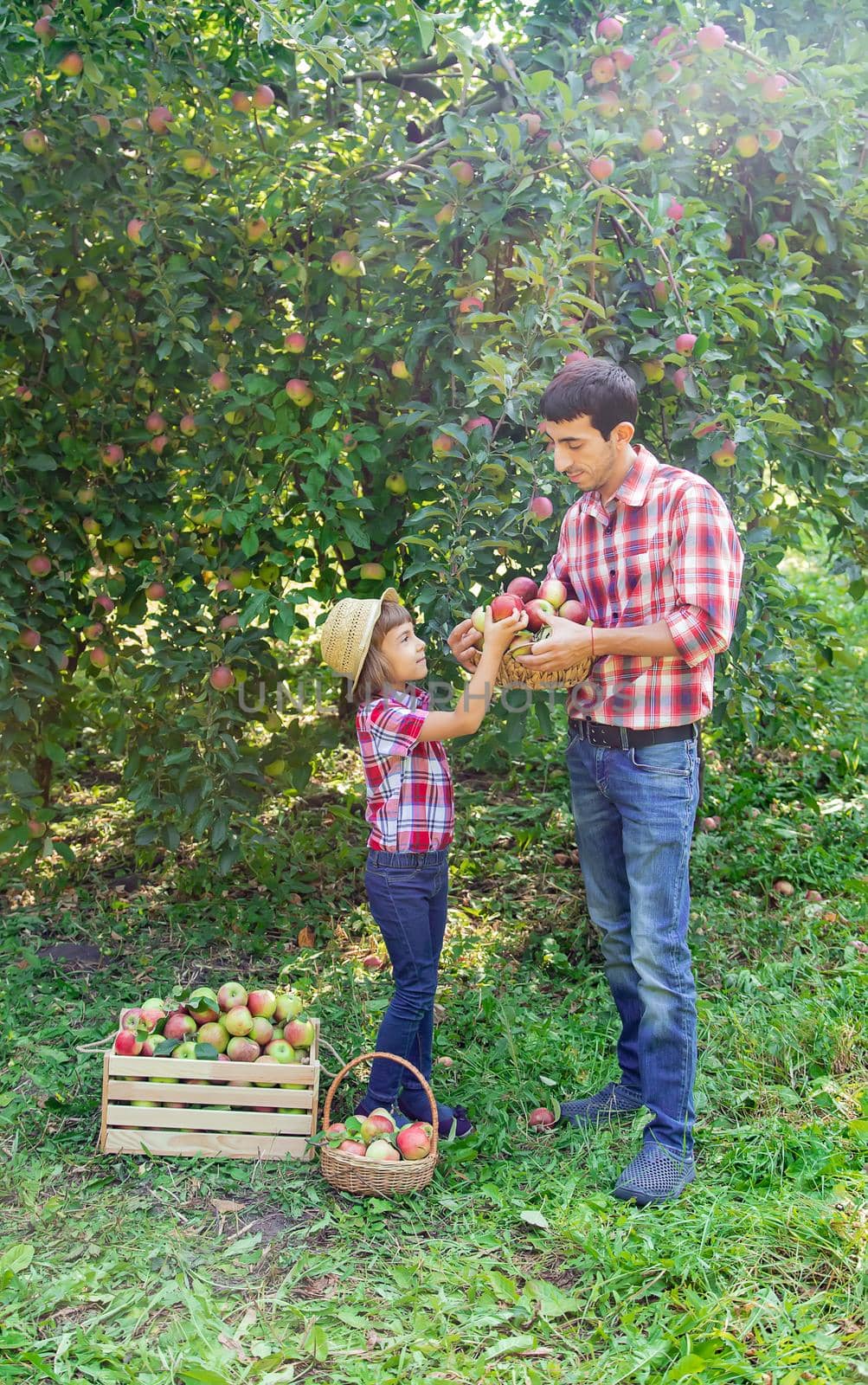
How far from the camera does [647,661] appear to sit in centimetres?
244

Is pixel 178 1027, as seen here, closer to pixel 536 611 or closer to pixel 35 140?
pixel 536 611

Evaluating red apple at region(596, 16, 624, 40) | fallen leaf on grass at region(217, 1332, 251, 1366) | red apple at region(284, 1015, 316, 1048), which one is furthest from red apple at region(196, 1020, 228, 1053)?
red apple at region(596, 16, 624, 40)

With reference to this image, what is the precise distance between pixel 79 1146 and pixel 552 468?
1928 mm

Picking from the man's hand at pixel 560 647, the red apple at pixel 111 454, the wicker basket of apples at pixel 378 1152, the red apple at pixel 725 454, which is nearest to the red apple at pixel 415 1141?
the wicker basket of apples at pixel 378 1152

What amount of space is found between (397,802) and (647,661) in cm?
63

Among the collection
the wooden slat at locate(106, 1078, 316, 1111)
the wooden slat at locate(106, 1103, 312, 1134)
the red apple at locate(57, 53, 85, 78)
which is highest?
the red apple at locate(57, 53, 85, 78)

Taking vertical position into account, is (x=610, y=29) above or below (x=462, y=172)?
above

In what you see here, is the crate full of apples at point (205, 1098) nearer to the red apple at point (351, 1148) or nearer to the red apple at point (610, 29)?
the red apple at point (351, 1148)

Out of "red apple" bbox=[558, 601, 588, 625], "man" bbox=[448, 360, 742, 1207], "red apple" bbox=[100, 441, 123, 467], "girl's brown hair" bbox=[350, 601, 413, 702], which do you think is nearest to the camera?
"man" bbox=[448, 360, 742, 1207]

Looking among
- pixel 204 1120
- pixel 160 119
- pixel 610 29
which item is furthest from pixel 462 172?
pixel 204 1120

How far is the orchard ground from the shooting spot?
2.08m

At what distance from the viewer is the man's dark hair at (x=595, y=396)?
2.34 metres

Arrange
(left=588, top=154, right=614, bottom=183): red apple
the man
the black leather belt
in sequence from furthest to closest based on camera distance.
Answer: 1. (left=588, top=154, right=614, bottom=183): red apple
2. the black leather belt
3. the man

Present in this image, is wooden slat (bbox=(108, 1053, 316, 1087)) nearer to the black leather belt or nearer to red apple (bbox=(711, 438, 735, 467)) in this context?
the black leather belt
